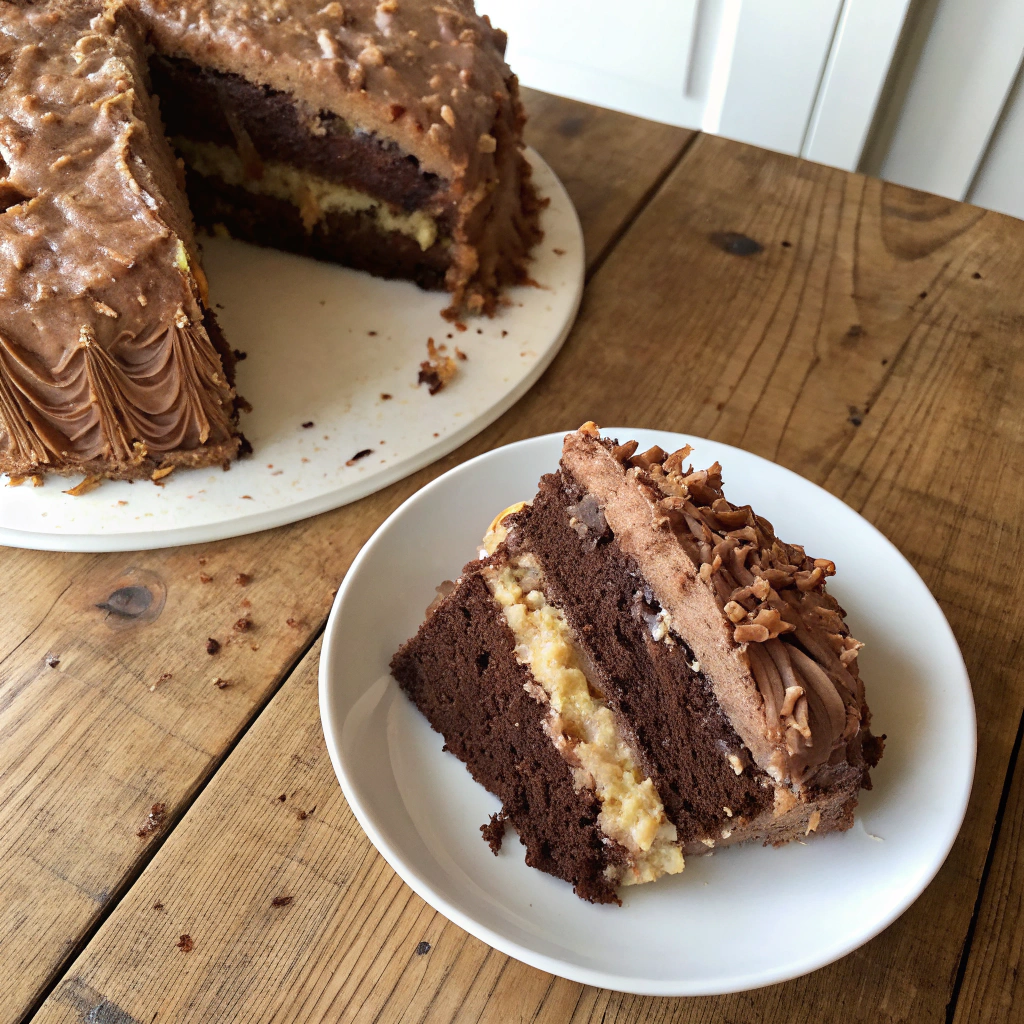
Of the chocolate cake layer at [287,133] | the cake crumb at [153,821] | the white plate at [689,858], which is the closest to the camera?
the white plate at [689,858]

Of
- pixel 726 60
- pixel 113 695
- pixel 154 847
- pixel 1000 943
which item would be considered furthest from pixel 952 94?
pixel 154 847

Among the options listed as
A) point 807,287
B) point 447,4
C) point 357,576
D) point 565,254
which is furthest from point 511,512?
point 447,4

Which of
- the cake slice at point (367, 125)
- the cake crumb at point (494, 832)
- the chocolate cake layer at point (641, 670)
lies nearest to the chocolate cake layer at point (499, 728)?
the cake crumb at point (494, 832)

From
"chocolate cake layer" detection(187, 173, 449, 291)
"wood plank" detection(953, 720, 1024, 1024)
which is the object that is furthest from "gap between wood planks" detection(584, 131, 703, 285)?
"wood plank" detection(953, 720, 1024, 1024)

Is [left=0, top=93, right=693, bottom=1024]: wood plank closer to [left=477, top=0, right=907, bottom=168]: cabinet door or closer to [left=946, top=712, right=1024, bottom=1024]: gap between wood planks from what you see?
[left=946, top=712, right=1024, bottom=1024]: gap between wood planks

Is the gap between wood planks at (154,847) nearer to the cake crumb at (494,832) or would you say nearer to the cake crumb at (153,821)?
the cake crumb at (153,821)

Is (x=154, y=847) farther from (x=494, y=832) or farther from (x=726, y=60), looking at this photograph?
(x=726, y=60)
